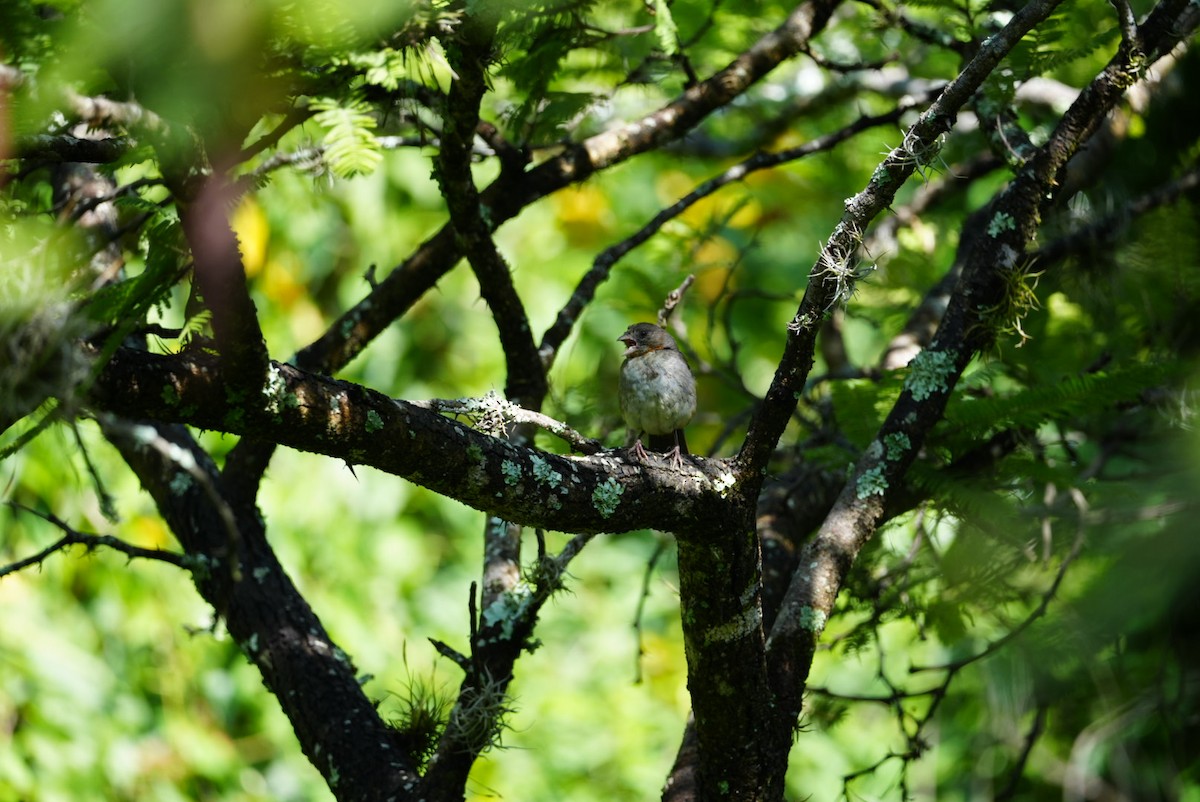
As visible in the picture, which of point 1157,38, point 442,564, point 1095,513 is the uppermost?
point 442,564

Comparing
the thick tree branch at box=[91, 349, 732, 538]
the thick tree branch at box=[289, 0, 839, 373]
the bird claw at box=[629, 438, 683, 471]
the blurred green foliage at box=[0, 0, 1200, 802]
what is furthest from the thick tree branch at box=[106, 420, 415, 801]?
the bird claw at box=[629, 438, 683, 471]

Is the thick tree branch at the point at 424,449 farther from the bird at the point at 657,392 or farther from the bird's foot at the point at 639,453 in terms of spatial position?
the bird at the point at 657,392

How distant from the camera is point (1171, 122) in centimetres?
533

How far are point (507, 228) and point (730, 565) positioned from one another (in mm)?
4506

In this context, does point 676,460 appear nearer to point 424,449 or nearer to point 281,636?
point 424,449

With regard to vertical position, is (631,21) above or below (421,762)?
above

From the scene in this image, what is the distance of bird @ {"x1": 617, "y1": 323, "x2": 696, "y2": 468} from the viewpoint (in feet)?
11.2

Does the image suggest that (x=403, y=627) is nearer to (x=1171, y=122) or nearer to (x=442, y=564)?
(x=442, y=564)

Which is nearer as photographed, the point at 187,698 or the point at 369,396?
the point at 369,396

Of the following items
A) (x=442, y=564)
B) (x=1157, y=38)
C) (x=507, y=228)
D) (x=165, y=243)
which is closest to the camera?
(x=165, y=243)

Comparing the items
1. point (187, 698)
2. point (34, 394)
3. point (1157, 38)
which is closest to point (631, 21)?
point (1157, 38)

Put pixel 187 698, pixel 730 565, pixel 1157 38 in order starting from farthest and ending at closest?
pixel 187 698 → pixel 1157 38 → pixel 730 565

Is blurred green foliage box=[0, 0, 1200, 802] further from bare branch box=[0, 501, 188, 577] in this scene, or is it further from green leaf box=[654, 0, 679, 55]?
bare branch box=[0, 501, 188, 577]

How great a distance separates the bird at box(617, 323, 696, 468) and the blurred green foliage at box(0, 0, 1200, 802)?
0.28 meters
